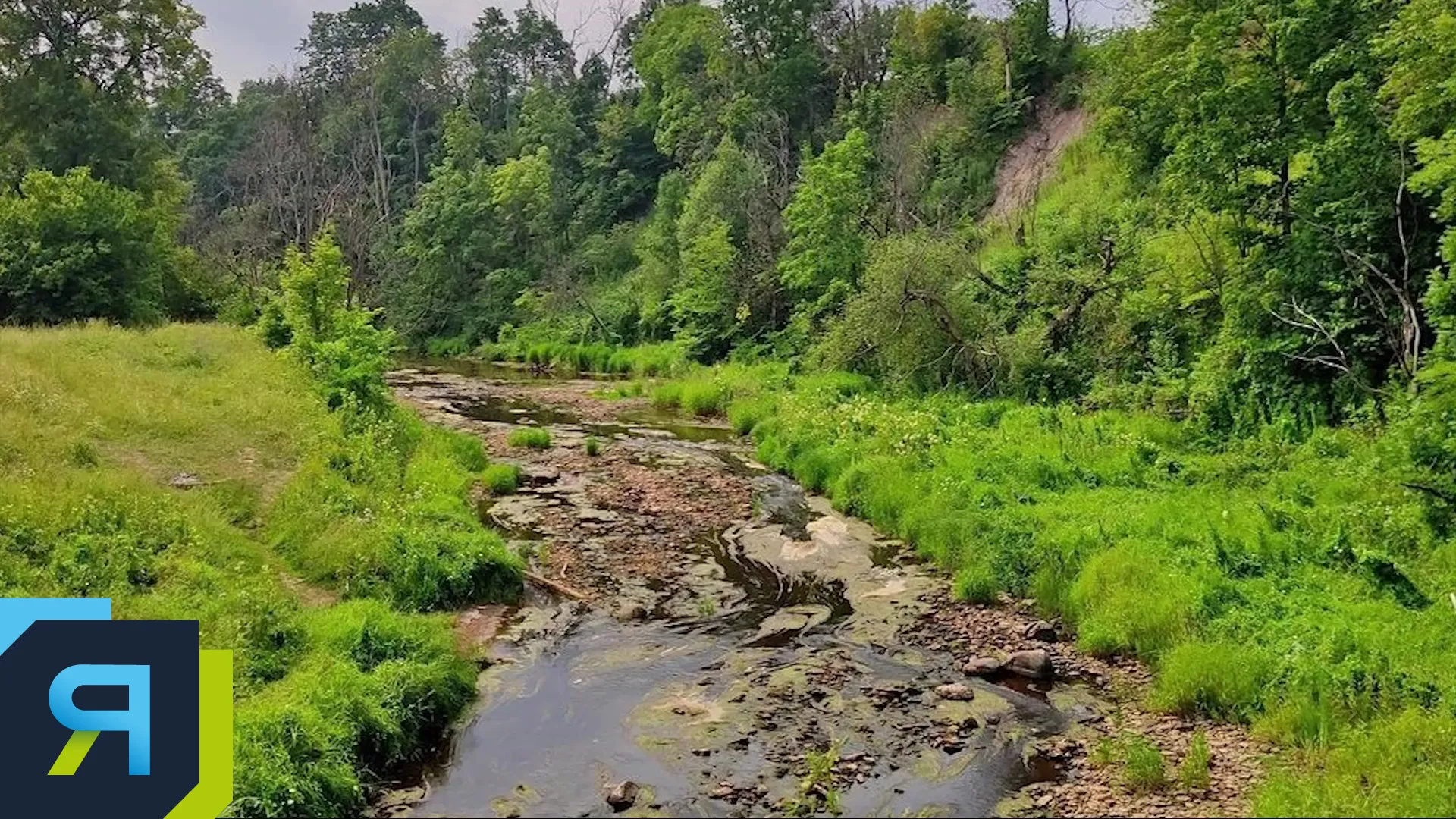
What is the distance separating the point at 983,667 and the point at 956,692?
0.72 meters

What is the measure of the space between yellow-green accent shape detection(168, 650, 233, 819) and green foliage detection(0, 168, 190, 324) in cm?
2909

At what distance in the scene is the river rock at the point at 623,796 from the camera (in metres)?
8.54

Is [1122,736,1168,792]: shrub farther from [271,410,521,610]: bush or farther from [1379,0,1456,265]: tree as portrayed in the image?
[1379,0,1456,265]: tree

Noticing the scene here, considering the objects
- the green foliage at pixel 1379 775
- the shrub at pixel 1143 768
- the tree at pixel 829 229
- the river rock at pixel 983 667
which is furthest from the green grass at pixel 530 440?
the green foliage at pixel 1379 775

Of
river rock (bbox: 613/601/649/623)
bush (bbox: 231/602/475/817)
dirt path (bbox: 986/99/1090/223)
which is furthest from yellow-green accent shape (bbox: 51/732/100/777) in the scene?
dirt path (bbox: 986/99/1090/223)

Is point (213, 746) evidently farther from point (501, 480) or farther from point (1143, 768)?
point (501, 480)

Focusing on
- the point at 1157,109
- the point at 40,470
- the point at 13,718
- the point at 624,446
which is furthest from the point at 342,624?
the point at 1157,109

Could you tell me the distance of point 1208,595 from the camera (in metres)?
11.4

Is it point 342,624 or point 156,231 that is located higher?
point 156,231

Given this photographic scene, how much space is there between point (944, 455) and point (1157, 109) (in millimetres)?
14514

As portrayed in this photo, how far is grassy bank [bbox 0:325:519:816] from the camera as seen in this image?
30.6 ft

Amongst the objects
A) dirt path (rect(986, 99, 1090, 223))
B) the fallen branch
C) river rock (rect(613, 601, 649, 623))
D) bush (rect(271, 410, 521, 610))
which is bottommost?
river rock (rect(613, 601, 649, 623))

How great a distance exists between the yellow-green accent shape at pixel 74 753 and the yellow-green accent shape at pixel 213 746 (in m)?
0.87

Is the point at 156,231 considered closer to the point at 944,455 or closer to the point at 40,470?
the point at 40,470
